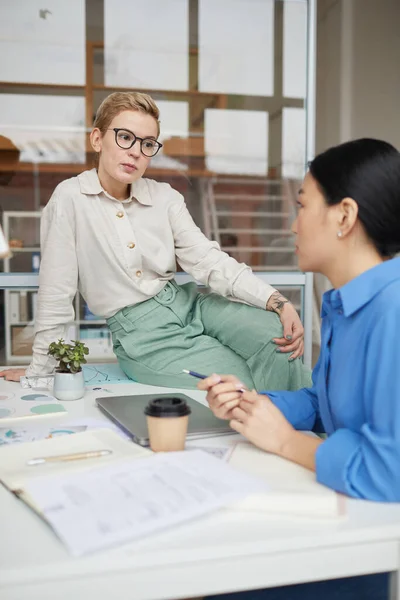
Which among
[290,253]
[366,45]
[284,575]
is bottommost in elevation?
[284,575]

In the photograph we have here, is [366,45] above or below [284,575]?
above

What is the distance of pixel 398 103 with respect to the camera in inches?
203

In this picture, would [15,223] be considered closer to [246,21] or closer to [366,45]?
[246,21]

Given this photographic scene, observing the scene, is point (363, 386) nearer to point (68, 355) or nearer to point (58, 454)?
point (58, 454)

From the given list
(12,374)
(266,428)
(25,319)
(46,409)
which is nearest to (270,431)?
(266,428)

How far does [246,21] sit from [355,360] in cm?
227

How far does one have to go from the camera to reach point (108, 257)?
2.00m

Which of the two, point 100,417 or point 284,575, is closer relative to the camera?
point 284,575

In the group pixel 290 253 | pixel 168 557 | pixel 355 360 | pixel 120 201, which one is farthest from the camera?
pixel 290 253

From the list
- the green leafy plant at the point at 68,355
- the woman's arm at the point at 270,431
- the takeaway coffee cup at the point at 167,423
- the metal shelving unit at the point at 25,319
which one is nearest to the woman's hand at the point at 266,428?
the woman's arm at the point at 270,431

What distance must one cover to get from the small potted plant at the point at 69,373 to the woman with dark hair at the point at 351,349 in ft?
1.77

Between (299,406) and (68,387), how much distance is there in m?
0.59

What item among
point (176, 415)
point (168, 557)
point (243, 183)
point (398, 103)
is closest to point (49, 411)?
point (176, 415)

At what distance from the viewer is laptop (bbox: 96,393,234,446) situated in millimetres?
1143
